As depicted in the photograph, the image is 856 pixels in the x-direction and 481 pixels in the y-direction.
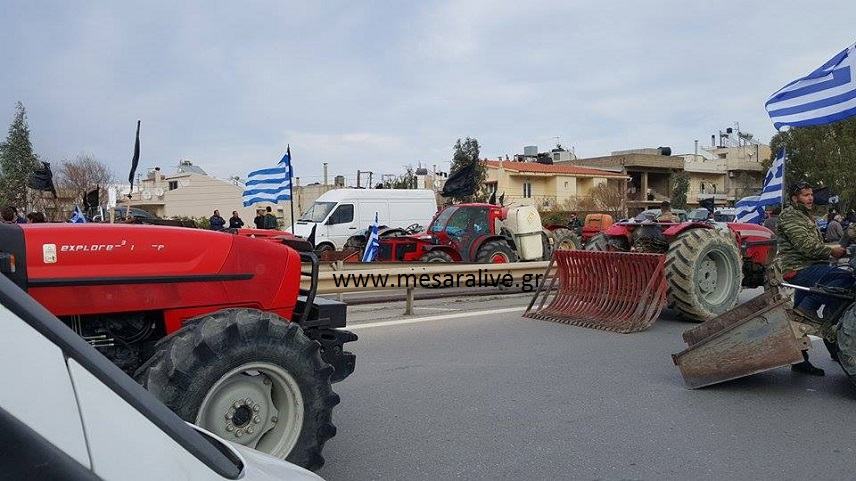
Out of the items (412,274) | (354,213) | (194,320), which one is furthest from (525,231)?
(194,320)

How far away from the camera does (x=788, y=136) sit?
4209 cm

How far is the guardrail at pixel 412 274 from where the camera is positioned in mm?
9484

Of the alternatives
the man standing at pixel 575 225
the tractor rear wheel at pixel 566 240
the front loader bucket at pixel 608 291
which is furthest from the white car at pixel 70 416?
the man standing at pixel 575 225

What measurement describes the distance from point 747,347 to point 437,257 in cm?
878

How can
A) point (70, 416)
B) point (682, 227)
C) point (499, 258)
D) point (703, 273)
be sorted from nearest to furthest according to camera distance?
point (70, 416)
point (703, 273)
point (682, 227)
point (499, 258)

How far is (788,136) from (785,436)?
141ft

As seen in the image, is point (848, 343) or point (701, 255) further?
point (701, 255)

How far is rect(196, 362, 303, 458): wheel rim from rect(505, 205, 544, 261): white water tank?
→ 11337 millimetres

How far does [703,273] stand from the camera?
952cm

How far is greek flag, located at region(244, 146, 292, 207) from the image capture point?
54.4ft

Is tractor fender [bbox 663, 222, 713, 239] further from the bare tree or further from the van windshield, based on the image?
the bare tree

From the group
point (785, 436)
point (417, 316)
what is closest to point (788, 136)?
point (417, 316)

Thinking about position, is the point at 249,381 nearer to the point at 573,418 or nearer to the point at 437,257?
the point at 573,418

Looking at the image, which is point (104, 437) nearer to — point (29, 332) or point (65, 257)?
point (29, 332)
